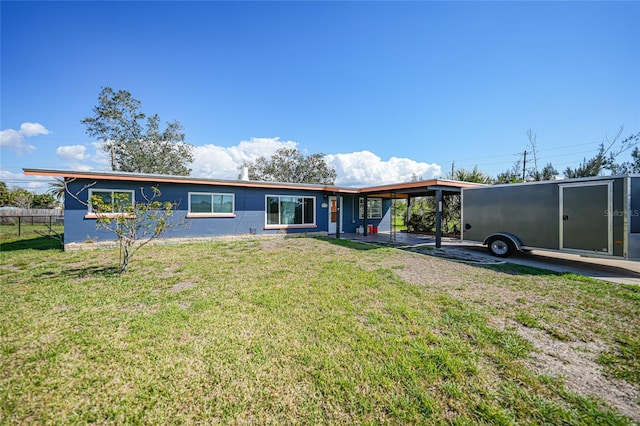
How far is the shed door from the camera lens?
618cm

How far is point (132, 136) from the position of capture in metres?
23.8

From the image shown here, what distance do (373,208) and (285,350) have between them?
1363cm

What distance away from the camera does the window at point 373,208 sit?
15.3 meters

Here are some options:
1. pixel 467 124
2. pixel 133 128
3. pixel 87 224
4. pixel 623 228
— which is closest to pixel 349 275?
pixel 623 228

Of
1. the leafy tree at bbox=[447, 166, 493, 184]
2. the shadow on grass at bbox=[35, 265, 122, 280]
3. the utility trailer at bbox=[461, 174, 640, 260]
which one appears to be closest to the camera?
the shadow on grass at bbox=[35, 265, 122, 280]

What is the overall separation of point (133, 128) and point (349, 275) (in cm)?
2791

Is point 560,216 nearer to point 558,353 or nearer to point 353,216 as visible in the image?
point 558,353

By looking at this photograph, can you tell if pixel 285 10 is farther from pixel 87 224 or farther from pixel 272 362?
pixel 272 362

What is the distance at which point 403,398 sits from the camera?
2.11 meters

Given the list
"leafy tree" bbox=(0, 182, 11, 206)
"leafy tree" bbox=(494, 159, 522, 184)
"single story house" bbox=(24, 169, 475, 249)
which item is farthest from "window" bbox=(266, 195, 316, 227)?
"leafy tree" bbox=(0, 182, 11, 206)

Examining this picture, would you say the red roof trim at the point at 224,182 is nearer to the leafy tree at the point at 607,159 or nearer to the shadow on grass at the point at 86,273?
the shadow on grass at the point at 86,273

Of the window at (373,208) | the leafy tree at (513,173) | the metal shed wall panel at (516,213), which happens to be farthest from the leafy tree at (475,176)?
the metal shed wall panel at (516,213)

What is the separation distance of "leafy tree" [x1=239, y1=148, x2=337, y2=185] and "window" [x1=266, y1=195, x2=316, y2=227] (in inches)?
781

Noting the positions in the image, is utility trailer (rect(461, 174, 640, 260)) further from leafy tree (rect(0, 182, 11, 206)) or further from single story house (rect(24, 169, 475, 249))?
leafy tree (rect(0, 182, 11, 206))
